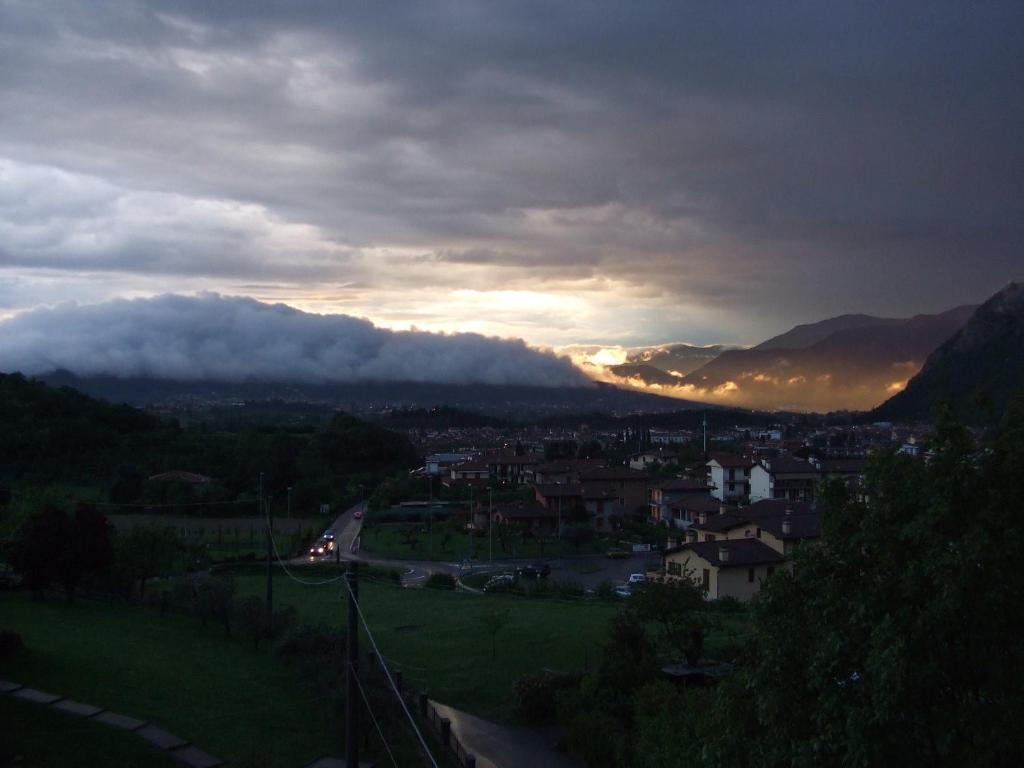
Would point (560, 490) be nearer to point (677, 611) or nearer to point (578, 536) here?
point (578, 536)

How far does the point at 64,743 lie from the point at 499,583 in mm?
18788

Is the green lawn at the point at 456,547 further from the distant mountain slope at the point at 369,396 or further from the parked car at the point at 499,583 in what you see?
the distant mountain slope at the point at 369,396

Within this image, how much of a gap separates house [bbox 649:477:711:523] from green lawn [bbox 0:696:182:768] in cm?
3732

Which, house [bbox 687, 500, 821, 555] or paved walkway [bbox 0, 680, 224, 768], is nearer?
paved walkway [bbox 0, 680, 224, 768]

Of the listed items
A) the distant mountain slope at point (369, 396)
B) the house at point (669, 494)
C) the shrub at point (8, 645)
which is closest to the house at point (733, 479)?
the house at point (669, 494)

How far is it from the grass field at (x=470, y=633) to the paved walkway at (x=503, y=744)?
54 cm

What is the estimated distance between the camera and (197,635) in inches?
810

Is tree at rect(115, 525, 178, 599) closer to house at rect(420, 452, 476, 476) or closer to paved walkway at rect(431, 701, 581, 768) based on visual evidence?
paved walkway at rect(431, 701, 581, 768)

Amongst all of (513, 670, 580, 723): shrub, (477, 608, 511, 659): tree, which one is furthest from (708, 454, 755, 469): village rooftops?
(513, 670, 580, 723): shrub

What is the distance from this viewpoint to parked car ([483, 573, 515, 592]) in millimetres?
29281

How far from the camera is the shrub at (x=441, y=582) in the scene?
29875mm

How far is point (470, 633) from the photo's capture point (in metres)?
21.9

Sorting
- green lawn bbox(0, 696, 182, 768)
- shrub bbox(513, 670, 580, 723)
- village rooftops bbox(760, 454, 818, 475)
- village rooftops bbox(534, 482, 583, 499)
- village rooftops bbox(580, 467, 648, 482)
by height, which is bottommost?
shrub bbox(513, 670, 580, 723)

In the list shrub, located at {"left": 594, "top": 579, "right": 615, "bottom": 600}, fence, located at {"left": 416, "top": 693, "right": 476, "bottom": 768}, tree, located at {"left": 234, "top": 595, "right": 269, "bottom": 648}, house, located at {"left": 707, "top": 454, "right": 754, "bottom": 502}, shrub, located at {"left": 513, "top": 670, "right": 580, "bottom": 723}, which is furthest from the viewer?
house, located at {"left": 707, "top": 454, "right": 754, "bottom": 502}
